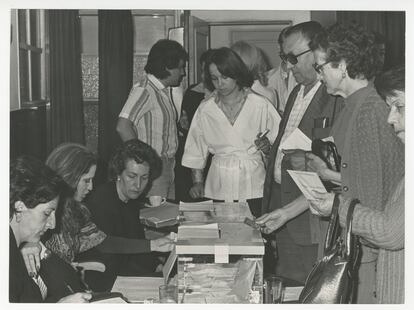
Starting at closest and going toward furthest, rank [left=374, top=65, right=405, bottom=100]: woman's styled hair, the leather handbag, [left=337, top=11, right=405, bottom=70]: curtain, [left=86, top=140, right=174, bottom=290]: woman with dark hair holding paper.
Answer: the leather handbag
[left=374, top=65, right=405, bottom=100]: woman's styled hair
[left=86, top=140, right=174, bottom=290]: woman with dark hair holding paper
[left=337, top=11, right=405, bottom=70]: curtain

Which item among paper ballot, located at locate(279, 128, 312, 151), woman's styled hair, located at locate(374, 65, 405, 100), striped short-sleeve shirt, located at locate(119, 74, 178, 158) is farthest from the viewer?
striped short-sleeve shirt, located at locate(119, 74, 178, 158)

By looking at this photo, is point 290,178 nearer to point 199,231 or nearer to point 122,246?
point 122,246

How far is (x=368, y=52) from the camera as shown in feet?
6.63

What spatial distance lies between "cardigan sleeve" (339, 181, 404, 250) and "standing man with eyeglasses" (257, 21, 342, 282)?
63cm

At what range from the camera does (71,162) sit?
7.76ft

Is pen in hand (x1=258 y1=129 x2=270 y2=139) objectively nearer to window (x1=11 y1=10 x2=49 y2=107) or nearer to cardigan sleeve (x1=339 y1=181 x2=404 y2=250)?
window (x1=11 y1=10 x2=49 y2=107)

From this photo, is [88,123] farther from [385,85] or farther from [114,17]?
[385,85]

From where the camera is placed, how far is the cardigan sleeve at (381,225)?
1602 millimetres

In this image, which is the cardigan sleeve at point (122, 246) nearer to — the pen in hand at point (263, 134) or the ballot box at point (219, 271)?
the ballot box at point (219, 271)

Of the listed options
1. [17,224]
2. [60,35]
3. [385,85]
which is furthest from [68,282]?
[60,35]

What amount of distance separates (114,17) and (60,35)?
45 cm

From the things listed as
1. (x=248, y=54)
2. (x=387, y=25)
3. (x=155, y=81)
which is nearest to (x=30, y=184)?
(x=155, y=81)

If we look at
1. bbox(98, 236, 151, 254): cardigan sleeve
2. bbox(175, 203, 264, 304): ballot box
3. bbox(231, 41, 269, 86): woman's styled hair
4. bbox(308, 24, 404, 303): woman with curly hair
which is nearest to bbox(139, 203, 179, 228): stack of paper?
bbox(98, 236, 151, 254): cardigan sleeve

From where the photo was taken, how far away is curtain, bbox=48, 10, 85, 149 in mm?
3732
